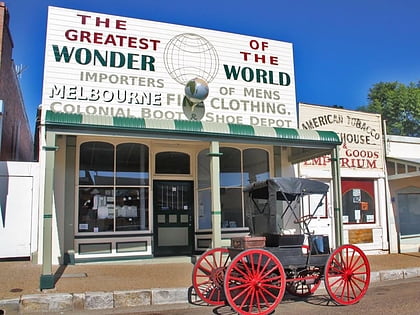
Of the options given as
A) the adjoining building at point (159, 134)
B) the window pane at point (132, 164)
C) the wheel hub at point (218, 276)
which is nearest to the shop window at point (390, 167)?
the adjoining building at point (159, 134)

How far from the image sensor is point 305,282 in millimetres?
7457

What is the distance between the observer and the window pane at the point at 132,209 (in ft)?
37.0

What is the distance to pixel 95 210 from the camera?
11039 mm

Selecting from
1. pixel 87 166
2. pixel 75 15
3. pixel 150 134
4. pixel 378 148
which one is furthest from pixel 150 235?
pixel 378 148

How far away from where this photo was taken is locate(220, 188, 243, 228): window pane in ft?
40.7

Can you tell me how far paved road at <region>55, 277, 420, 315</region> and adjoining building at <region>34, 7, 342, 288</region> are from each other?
7.40 ft

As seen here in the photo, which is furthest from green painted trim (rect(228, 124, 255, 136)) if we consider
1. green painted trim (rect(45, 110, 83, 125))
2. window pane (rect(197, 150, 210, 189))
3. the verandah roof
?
green painted trim (rect(45, 110, 83, 125))

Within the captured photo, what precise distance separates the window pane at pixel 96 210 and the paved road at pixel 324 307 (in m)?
4.11

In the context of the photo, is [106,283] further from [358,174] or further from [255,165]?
[358,174]

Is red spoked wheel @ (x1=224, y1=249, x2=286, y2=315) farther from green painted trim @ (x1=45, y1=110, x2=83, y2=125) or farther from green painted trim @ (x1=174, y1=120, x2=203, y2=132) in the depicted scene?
green painted trim @ (x1=45, y1=110, x2=83, y2=125)

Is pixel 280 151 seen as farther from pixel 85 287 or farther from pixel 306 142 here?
pixel 85 287

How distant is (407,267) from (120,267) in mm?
6920

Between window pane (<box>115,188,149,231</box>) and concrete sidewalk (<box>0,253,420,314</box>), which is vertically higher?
window pane (<box>115,188,149,231</box>)

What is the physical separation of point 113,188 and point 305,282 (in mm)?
5813
